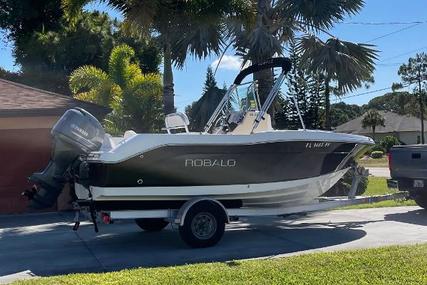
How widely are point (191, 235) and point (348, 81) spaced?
8.62 metres

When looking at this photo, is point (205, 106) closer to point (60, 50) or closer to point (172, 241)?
point (172, 241)

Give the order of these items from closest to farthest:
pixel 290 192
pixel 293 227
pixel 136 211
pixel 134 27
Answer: pixel 136 211, pixel 290 192, pixel 293 227, pixel 134 27

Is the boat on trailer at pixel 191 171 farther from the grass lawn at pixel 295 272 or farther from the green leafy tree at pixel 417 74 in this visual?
the green leafy tree at pixel 417 74

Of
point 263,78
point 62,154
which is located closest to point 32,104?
point 62,154

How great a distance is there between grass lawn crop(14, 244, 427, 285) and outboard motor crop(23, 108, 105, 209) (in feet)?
7.26

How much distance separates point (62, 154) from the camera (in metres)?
8.94

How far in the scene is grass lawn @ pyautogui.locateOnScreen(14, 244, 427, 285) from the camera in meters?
6.35

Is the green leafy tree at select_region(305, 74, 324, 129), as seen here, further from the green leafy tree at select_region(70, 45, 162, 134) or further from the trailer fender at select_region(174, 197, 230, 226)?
the trailer fender at select_region(174, 197, 230, 226)

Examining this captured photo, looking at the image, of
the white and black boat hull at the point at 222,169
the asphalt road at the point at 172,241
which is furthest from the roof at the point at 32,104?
the white and black boat hull at the point at 222,169

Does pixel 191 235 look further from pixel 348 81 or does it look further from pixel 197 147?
pixel 348 81

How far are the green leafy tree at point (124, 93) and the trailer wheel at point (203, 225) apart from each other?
8.70 m

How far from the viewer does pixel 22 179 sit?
13.8m

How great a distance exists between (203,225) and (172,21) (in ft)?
23.7

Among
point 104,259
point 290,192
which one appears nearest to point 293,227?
point 290,192
